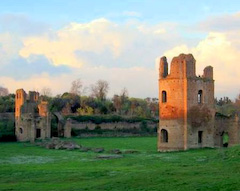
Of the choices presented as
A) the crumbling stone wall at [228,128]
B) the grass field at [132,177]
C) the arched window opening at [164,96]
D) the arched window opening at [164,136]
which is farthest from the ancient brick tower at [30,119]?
the grass field at [132,177]

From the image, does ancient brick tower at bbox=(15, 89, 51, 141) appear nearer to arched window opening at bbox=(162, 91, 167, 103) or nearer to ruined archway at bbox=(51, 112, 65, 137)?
ruined archway at bbox=(51, 112, 65, 137)

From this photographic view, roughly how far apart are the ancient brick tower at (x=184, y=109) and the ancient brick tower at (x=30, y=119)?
20010mm

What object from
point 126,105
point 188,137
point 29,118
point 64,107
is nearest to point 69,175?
point 188,137

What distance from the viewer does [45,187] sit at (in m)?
15.4

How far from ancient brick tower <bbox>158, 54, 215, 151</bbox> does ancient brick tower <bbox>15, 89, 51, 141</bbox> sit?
20.0 m

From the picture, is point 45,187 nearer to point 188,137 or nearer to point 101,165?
point 101,165

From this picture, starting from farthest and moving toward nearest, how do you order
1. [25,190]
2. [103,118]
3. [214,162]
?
[103,118] < [214,162] < [25,190]

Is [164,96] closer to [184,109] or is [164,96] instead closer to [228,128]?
[184,109]

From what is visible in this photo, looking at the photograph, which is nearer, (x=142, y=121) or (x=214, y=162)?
(x=214, y=162)

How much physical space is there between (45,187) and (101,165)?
751 cm

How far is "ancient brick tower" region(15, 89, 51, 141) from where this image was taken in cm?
4912

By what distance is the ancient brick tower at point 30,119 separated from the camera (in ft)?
161

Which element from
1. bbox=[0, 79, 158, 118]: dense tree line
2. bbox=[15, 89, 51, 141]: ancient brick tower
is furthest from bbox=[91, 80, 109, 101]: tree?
bbox=[15, 89, 51, 141]: ancient brick tower

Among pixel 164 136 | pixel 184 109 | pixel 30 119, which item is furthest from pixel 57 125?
pixel 184 109
